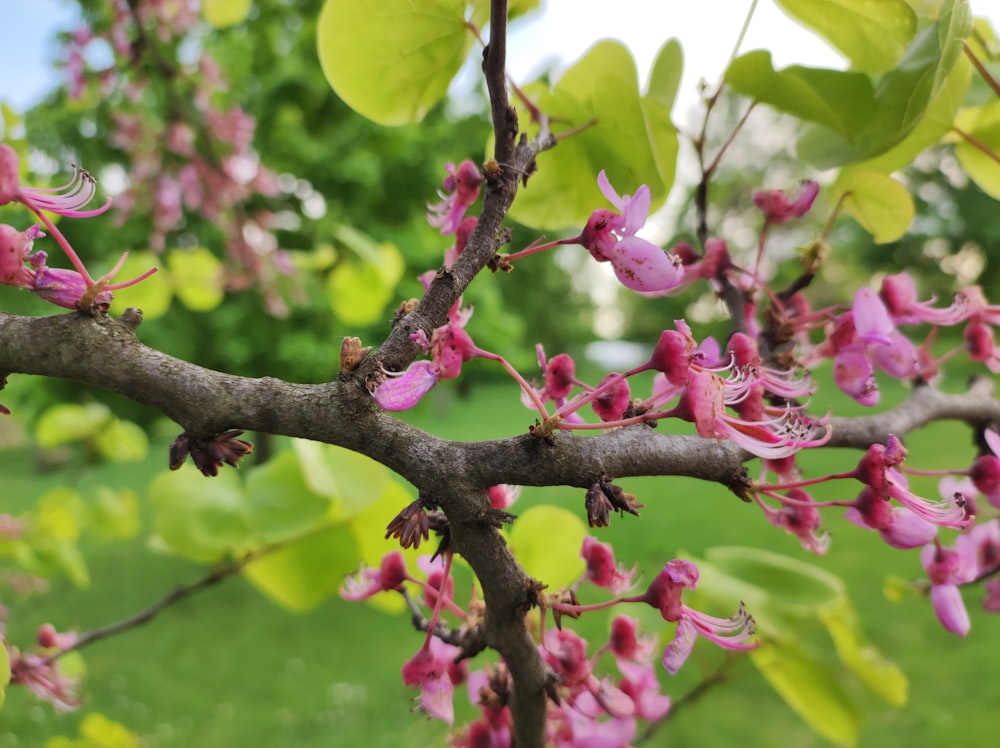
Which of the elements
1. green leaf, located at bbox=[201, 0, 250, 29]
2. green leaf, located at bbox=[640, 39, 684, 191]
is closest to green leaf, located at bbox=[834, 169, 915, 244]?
green leaf, located at bbox=[640, 39, 684, 191]

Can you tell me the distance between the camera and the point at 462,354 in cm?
25

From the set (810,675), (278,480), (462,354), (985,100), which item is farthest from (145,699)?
(985,100)

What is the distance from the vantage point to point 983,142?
0.47 m

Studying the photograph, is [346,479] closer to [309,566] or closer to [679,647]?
[309,566]

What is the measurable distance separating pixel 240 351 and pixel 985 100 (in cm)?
239

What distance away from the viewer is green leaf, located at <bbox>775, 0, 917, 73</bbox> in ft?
1.14

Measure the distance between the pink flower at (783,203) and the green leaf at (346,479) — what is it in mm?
298

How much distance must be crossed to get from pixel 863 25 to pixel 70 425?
127 centimetres

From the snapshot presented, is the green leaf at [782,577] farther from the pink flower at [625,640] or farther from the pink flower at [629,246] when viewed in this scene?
the pink flower at [629,246]

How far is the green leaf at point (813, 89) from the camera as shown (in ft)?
1.17

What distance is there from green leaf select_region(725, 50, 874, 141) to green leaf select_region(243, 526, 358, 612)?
0.41 m

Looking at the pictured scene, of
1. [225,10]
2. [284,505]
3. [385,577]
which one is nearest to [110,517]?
[284,505]

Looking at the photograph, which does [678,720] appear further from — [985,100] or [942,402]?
[985,100]

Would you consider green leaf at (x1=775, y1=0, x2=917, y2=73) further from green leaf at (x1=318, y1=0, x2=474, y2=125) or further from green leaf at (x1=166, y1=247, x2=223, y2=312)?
green leaf at (x1=166, y1=247, x2=223, y2=312)
